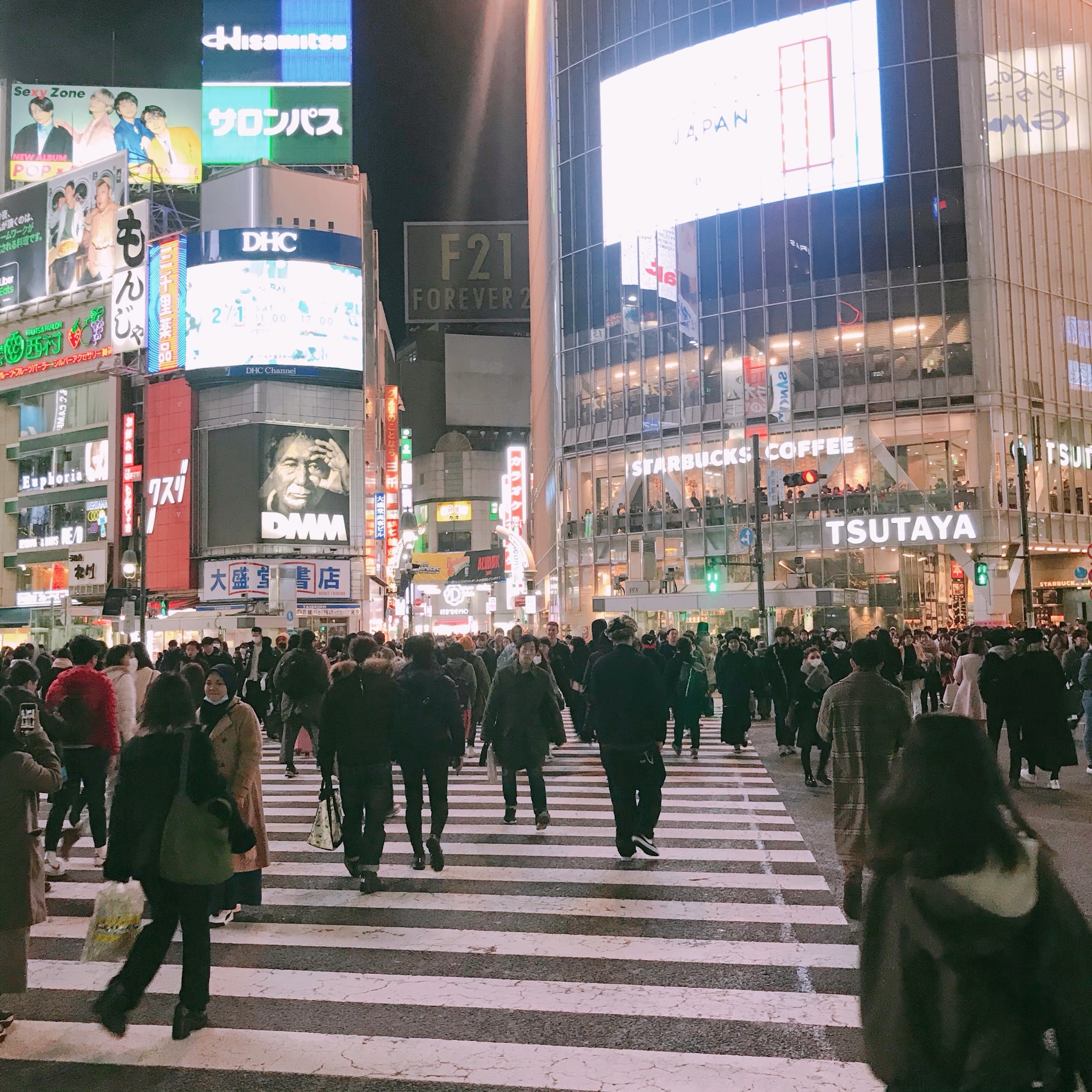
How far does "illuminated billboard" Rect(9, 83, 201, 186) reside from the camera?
192ft

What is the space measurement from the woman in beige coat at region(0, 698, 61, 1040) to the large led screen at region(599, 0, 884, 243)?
145 feet

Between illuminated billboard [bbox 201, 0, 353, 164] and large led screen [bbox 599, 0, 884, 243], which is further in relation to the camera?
illuminated billboard [bbox 201, 0, 353, 164]

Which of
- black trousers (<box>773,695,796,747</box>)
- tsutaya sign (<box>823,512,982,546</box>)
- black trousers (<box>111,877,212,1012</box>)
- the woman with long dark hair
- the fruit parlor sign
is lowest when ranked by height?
black trousers (<box>773,695,796,747</box>)

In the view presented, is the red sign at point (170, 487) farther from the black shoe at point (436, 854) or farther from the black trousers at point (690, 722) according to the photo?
the black shoe at point (436, 854)

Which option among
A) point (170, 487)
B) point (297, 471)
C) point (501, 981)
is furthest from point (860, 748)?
point (170, 487)

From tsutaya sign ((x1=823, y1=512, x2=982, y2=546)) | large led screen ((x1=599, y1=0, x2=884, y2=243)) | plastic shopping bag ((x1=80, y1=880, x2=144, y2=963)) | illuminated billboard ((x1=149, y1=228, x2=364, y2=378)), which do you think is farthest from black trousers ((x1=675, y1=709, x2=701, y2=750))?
large led screen ((x1=599, y1=0, x2=884, y2=243))

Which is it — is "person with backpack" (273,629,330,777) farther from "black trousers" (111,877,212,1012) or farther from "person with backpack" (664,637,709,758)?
"black trousers" (111,877,212,1012)

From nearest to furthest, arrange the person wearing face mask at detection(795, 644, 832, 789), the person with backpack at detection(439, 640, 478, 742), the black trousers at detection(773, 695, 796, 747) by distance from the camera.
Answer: the person wearing face mask at detection(795, 644, 832, 789) → the person with backpack at detection(439, 640, 478, 742) → the black trousers at detection(773, 695, 796, 747)

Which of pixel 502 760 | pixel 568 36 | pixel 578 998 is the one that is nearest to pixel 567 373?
pixel 568 36

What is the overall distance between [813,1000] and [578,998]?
1271 millimetres

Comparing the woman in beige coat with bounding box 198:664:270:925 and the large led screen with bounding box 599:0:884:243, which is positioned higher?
the large led screen with bounding box 599:0:884:243

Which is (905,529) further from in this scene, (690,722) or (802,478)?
(690,722)

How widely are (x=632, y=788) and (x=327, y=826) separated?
99.6 inches

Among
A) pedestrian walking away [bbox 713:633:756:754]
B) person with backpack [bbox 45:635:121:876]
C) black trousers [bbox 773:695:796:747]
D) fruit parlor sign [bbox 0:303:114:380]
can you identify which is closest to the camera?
person with backpack [bbox 45:635:121:876]
